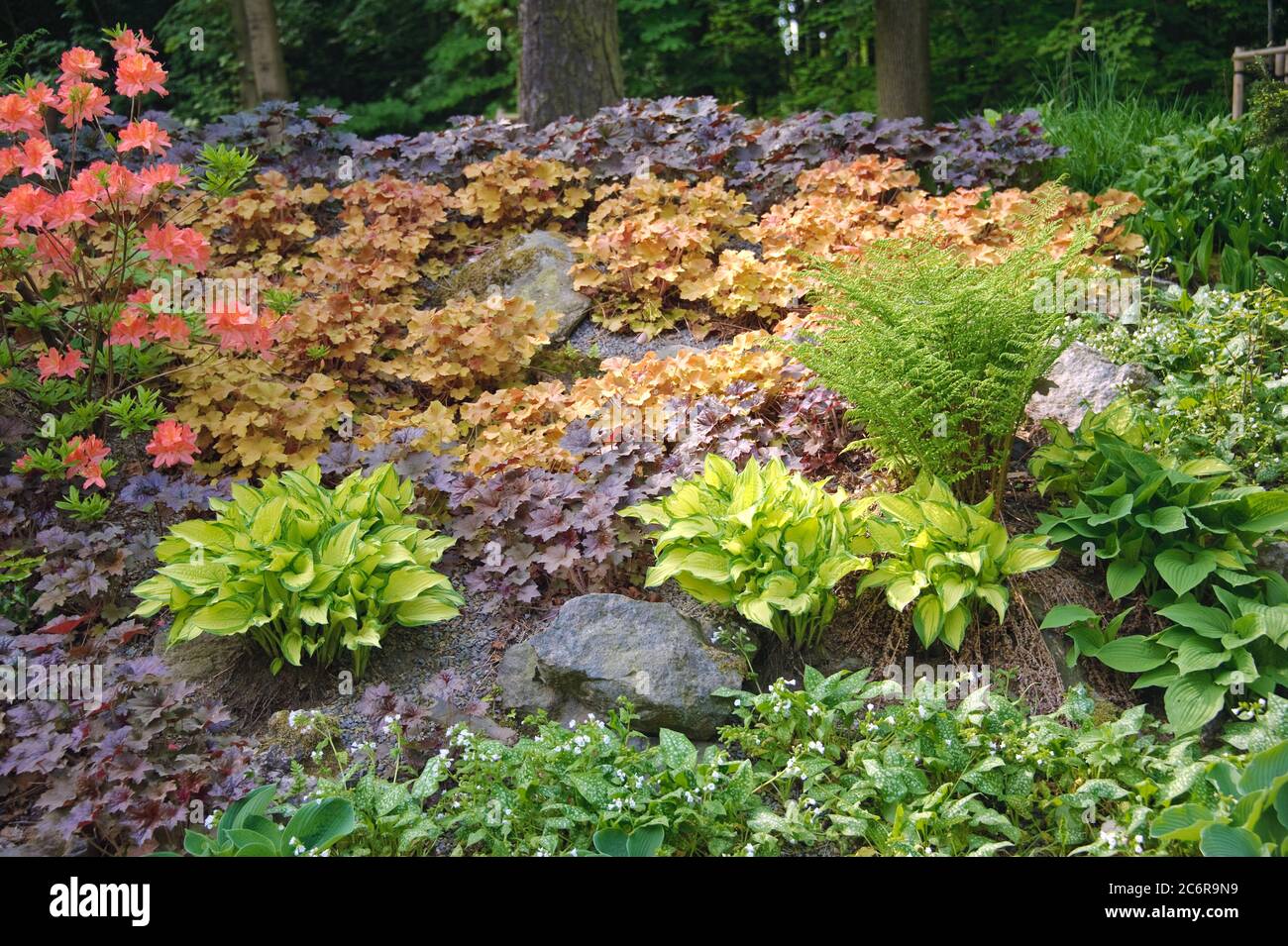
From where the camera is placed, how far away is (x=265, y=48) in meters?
10.2

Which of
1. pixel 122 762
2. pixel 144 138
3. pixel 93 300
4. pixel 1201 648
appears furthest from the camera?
pixel 93 300

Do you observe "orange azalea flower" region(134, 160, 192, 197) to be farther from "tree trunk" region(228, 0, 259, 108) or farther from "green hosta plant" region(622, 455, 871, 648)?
"tree trunk" region(228, 0, 259, 108)

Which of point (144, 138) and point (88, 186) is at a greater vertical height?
point (144, 138)

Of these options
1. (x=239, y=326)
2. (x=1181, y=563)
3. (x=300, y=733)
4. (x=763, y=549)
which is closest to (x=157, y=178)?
(x=239, y=326)

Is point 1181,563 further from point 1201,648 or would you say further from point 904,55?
point 904,55

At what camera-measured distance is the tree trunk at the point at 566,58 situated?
23.9 feet

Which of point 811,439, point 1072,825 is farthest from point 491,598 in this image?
point 1072,825

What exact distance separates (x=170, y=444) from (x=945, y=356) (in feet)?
8.97

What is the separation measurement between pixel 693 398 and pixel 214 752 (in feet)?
7.37

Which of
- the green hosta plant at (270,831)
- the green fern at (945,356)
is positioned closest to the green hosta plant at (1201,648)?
the green fern at (945,356)

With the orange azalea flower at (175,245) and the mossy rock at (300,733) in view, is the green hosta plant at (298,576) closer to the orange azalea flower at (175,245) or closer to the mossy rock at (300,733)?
the mossy rock at (300,733)

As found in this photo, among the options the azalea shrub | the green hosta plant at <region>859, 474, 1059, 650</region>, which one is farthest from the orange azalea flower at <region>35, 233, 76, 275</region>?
the green hosta plant at <region>859, 474, 1059, 650</region>

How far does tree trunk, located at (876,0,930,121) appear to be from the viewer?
29.7 feet

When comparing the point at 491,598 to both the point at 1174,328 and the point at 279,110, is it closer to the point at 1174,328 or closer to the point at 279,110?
the point at 1174,328
